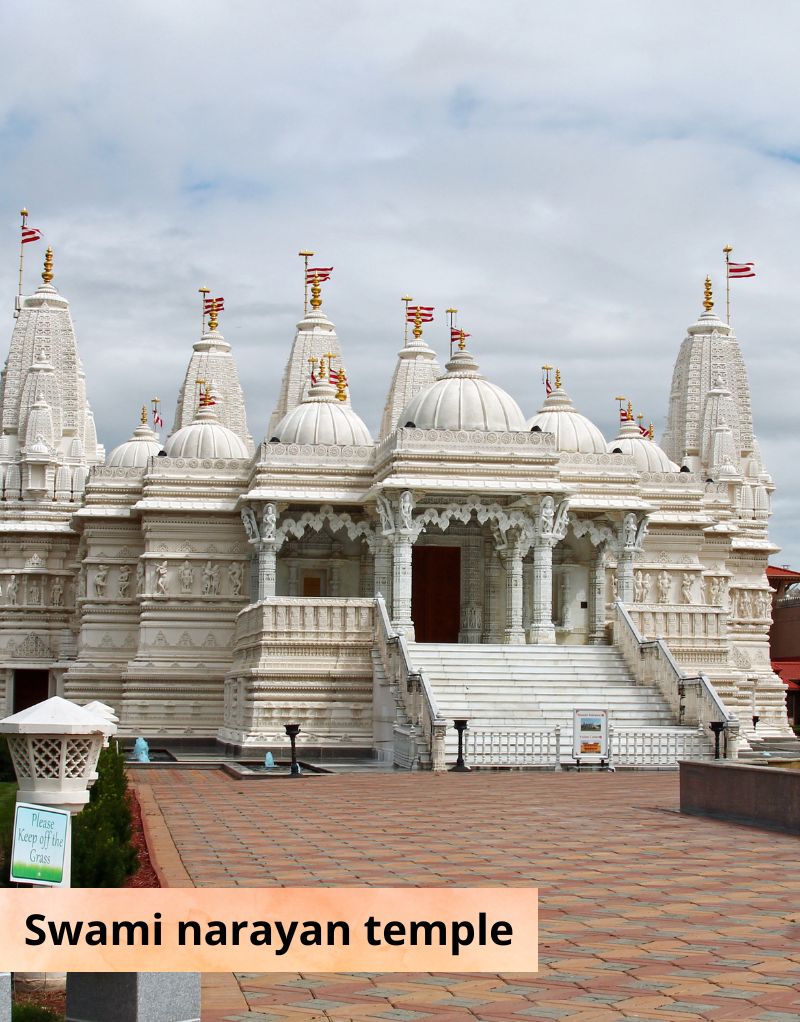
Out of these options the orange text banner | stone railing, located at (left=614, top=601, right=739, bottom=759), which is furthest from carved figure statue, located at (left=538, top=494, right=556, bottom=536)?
the orange text banner

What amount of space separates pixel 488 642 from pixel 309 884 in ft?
87.8

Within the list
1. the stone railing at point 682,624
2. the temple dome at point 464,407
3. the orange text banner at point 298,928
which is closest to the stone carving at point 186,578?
the temple dome at point 464,407

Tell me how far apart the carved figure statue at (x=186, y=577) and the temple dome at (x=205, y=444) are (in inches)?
144

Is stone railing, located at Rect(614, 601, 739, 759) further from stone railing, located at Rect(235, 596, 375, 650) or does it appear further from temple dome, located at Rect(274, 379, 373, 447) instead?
temple dome, located at Rect(274, 379, 373, 447)

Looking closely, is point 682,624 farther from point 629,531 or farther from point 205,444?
point 205,444

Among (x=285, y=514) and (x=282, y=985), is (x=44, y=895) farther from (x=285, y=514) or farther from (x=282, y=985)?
(x=285, y=514)

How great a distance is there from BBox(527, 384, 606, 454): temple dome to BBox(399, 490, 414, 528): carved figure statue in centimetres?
596

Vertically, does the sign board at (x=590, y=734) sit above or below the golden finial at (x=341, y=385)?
below

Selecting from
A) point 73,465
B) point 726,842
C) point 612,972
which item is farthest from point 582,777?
point 73,465

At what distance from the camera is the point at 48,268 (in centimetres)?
5400

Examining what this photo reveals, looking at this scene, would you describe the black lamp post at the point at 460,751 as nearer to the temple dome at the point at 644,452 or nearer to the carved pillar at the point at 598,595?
the carved pillar at the point at 598,595

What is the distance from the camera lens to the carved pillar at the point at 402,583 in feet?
114

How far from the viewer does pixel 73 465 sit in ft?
168

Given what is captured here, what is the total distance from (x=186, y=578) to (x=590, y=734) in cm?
1528
